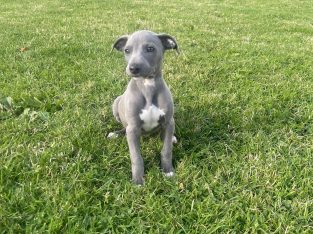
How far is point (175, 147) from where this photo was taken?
4691 millimetres

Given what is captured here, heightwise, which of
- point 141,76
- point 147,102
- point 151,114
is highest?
point 141,76

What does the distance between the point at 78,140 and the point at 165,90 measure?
1.23 metres

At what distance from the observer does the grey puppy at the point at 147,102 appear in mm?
4051

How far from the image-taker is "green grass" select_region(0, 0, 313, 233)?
138 inches

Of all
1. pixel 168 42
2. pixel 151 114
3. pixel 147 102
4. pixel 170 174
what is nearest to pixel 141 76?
pixel 147 102

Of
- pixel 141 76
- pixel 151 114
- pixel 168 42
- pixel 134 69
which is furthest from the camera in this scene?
pixel 168 42

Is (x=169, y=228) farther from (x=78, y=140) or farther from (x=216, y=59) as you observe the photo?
(x=216, y=59)

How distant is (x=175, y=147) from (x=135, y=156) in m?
0.77

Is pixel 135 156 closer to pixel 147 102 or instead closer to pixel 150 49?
pixel 147 102

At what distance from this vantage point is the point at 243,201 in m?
3.72

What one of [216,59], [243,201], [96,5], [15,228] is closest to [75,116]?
[15,228]

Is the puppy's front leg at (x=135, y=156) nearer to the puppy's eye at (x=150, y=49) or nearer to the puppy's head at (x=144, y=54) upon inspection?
the puppy's head at (x=144, y=54)

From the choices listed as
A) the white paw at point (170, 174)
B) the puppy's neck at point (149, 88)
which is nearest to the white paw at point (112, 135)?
the puppy's neck at point (149, 88)

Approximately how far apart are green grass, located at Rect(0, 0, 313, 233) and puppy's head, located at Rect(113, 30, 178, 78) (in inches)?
41.9
